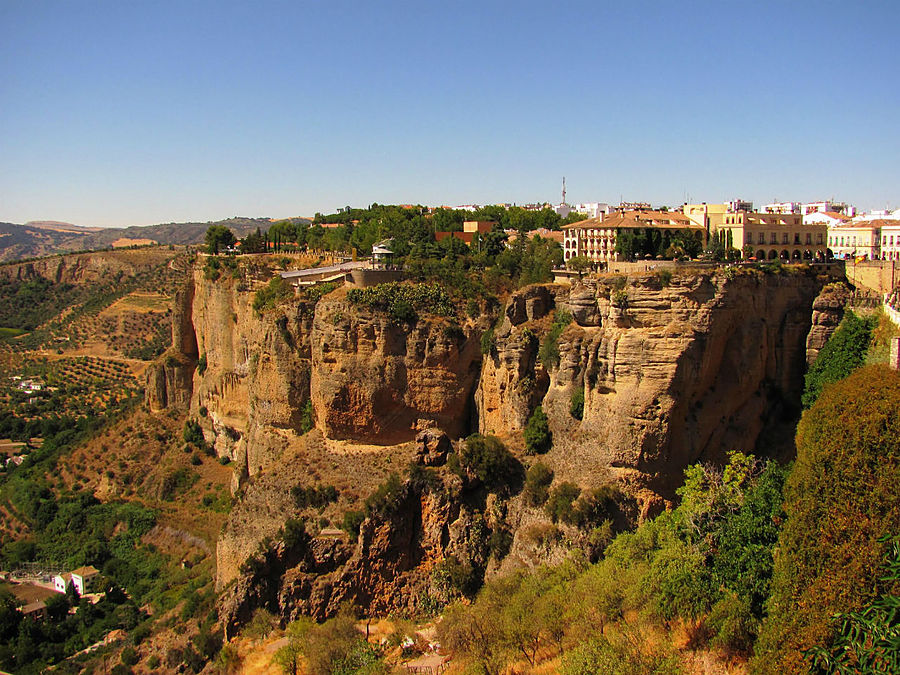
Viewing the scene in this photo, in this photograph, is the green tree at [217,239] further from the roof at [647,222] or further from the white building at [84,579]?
the roof at [647,222]

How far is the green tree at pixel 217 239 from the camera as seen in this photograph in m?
49.1

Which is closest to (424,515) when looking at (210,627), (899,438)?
(210,627)

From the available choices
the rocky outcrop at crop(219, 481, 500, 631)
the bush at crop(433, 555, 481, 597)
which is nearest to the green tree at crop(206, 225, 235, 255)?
the rocky outcrop at crop(219, 481, 500, 631)

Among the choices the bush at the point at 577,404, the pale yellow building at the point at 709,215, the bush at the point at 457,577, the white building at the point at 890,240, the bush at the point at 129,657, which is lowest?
the bush at the point at 129,657

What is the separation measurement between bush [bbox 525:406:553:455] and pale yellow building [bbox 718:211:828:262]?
1100 centimetres

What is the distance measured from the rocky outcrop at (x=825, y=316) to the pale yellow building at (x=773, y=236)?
543 centimetres

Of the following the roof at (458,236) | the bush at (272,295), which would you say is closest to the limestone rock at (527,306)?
the bush at (272,295)

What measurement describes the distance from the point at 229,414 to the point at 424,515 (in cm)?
1668

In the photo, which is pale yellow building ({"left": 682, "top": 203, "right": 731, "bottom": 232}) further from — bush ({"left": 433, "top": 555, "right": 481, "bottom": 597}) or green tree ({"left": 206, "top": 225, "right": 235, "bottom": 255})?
green tree ({"left": 206, "top": 225, "right": 235, "bottom": 255})

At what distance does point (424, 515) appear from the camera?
25.7 meters

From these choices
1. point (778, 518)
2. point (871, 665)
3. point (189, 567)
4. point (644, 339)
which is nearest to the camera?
point (871, 665)

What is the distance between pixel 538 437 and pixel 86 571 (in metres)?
22.8

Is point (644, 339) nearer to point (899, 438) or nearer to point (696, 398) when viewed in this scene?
point (696, 398)

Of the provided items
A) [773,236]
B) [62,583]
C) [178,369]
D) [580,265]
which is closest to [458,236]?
[580,265]
